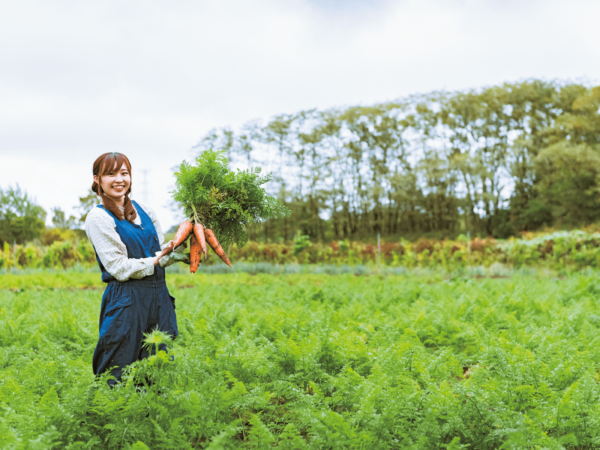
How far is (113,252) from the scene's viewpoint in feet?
8.79

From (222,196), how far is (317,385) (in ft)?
4.95

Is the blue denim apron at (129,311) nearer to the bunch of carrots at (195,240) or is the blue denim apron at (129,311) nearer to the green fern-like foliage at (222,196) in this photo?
the bunch of carrots at (195,240)

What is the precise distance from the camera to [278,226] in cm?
3266

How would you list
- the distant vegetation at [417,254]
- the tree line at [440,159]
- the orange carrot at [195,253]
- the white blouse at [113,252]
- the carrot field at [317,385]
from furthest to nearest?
the tree line at [440,159]
the distant vegetation at [417,254]
the orange carrot at [195,253]
the white blouse at [113,252]
the carrot field at [317,385]

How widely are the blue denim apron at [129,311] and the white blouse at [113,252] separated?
2.7 inches

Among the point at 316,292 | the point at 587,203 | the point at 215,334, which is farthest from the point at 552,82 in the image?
the point at 215,334

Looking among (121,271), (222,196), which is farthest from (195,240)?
(121,271)

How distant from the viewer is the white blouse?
2660 mm

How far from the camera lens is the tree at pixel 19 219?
34031 millimetres

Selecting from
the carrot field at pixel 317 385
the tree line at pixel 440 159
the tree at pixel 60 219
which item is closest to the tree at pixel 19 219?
the tree at pixel 60 219

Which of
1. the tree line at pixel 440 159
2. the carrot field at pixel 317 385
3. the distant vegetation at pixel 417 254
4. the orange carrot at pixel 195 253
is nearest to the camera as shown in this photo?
the carrot field at pixel 317 385

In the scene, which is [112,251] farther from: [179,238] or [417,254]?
[417,254]

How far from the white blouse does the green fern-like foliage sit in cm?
38

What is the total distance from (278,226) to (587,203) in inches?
758
